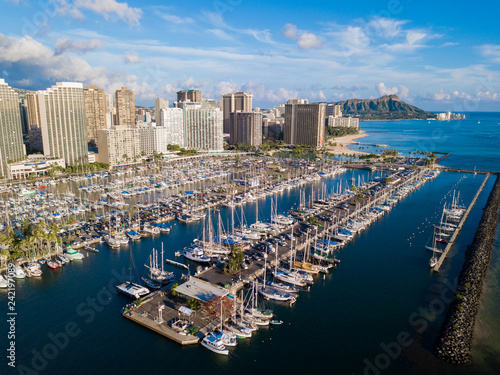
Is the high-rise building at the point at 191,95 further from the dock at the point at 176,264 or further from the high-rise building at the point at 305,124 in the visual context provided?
the dock at the point at 176,264

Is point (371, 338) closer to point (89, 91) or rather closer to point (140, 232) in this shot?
point (140, 232)

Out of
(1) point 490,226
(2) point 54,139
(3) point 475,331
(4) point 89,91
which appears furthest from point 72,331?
(4) point 89,91

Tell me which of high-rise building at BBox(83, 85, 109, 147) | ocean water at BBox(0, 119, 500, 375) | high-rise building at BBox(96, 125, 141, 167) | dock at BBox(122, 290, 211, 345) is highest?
Answer: high-rise building at BBox(83, 85, 109, 147)

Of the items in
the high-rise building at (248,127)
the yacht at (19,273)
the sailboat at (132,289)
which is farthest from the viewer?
the high-rise building at (248,127)

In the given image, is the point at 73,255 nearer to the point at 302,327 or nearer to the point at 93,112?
the point at 302,327

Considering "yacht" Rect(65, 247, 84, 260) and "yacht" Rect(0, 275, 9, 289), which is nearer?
"yacht" Rect(0, 275, 9, 289)

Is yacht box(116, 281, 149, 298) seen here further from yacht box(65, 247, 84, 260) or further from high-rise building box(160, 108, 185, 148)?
high-rise building box(160, 108, 185, 148)

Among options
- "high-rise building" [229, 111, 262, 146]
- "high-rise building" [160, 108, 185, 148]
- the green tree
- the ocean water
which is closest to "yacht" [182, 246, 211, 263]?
the ocean water

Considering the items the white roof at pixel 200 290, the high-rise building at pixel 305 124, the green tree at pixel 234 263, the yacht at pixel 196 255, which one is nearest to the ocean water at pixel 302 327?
the yacht at pixel 196 255
